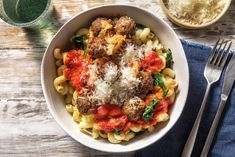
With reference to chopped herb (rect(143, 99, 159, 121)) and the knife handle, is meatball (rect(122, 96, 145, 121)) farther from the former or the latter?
the knife handle

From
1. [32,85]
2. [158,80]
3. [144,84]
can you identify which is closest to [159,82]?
[158,80]

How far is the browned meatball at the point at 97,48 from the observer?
1.98 meters

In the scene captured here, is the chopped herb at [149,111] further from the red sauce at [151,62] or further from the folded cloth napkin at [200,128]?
the folded cloth napkin at [200,128]

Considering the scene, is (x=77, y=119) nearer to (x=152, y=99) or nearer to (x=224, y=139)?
(x=152, y=99)

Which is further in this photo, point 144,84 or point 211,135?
point 211,135

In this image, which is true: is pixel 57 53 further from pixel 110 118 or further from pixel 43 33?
pixel 110 118

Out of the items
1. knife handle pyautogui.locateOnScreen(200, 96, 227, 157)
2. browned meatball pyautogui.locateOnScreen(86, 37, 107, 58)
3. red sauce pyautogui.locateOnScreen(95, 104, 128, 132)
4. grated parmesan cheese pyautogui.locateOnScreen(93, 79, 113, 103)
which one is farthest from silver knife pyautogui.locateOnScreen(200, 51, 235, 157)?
browned meatball pyautogui.locateOnScreen(86, 37, 107, 58)

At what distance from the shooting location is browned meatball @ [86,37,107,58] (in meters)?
1.98

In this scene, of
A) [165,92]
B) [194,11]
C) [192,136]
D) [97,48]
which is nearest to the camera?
[97,48]

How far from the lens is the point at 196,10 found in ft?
7.63

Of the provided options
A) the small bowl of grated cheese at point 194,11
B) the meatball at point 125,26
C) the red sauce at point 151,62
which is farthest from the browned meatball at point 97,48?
the small bowl of grated cheese at point 194,11

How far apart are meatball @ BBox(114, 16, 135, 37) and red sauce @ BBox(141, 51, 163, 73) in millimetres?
141

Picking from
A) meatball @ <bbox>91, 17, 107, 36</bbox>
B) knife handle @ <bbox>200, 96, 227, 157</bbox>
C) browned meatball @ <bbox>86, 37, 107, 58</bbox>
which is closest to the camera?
browned meatball @ <bbox>86, 37, 107, 58</bbox>

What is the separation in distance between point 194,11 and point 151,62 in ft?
1.50
